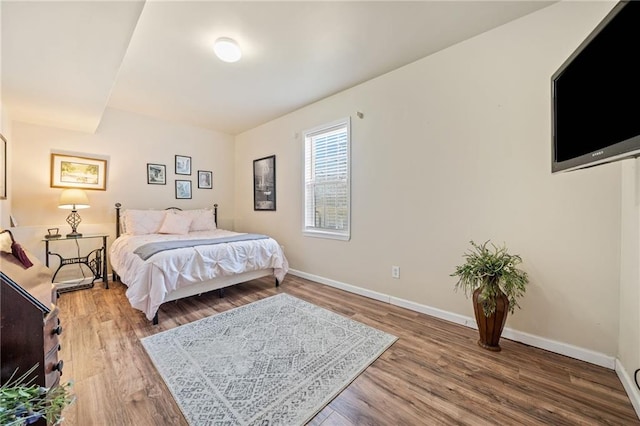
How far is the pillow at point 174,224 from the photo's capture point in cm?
381

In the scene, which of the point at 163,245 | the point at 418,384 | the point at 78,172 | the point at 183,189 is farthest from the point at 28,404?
the point at 183,189

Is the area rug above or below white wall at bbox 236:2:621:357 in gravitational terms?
below


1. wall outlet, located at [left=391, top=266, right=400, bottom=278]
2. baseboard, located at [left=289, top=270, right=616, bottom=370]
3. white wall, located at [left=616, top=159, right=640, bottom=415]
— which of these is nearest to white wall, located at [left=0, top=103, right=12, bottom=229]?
baseboard, located at [left=289, top=270, right=616, bottom=370]

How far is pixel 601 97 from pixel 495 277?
1.24 m

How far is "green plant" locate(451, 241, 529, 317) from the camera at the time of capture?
1.91 metres

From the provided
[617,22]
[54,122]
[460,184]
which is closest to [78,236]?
[54,122]

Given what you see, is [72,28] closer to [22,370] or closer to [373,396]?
[22,370]

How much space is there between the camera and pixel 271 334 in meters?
2.20

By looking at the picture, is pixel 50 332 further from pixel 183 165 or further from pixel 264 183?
pixel 183 165

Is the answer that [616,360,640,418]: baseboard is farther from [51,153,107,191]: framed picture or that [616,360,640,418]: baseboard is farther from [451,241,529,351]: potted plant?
[51,153,107,191]: framed picture

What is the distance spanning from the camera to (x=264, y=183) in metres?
4.57

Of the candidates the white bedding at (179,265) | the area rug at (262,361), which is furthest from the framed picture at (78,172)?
the area rug at (262,361)

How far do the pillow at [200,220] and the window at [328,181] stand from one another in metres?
1.73

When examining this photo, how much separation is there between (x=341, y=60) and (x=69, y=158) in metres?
3.82
